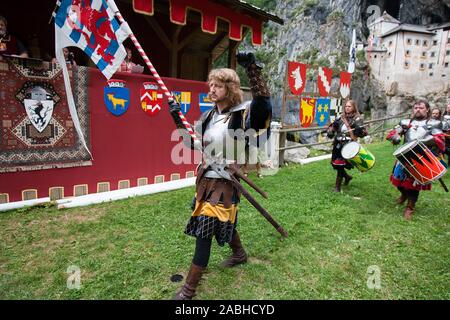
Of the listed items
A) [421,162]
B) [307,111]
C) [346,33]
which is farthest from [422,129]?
[346,33]

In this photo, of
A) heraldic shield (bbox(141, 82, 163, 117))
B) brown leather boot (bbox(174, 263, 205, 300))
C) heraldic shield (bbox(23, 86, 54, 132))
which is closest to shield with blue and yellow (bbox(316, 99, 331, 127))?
heraldic shield (bbox(141, 82, 163, 117))

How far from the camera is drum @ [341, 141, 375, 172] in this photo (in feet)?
15.9

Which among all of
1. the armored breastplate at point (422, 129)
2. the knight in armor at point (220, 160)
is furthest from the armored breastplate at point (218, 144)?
the armored breastplate at point (422, 129)

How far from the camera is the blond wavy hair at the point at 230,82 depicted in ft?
7.50

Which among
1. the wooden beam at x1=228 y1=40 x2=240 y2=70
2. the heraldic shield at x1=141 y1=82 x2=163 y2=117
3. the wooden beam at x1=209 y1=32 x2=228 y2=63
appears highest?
the wooden beam at x1=209 y1=32 x2=228 y2=63

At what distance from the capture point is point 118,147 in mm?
5004

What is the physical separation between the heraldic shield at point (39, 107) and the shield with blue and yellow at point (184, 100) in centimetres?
222

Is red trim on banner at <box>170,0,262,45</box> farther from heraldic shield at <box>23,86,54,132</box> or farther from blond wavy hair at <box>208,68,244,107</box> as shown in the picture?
blond wavy hair at <box>208,68,244,107</box>

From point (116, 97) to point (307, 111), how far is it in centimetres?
511

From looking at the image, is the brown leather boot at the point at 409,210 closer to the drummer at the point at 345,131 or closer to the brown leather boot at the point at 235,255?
the drummer at the point at 345,131

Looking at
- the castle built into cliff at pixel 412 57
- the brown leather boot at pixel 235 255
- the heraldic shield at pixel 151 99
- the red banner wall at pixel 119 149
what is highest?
the castle built into cliff at pixel 412 57

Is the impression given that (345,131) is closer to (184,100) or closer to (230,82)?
(184,100)

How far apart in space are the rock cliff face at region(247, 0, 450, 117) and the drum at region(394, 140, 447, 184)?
128ft

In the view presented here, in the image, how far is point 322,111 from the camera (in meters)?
8.41
